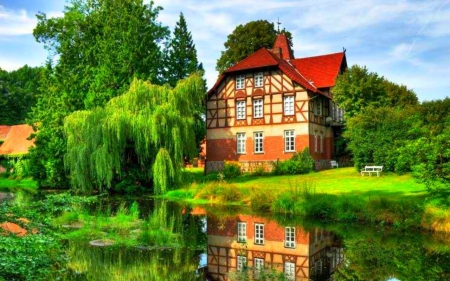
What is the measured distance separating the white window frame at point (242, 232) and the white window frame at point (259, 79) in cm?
1905

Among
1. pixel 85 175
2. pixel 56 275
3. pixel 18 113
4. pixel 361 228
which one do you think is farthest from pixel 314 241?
pixel 18 113

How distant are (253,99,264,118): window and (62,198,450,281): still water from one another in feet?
60.7

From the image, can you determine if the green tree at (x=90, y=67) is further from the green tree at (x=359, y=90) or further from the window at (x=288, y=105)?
the green tree at (x=359, y=90)

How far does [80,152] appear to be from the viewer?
23.6m

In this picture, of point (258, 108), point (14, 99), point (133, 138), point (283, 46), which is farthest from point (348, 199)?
point (14, 99)

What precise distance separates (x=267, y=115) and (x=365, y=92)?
7.08 metres

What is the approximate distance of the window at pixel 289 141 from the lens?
105 ft

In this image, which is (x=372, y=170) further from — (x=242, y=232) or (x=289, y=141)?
(x=242, y=232)

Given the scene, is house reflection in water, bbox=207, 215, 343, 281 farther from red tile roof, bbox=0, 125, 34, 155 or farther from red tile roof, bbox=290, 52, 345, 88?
red tile roof, bbox=0, 125, 34, 155

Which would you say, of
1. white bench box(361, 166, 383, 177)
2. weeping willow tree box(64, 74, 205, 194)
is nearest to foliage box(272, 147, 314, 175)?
white bench box(361, 166, 383, 177)

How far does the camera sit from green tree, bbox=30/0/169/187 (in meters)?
30.6

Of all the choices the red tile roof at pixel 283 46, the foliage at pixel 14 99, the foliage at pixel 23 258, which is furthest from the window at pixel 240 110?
the foliage at pixel 14 99

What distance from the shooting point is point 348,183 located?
23.2 metres

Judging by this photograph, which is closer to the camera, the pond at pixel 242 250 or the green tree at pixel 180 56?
the pond at pixel 242 250
